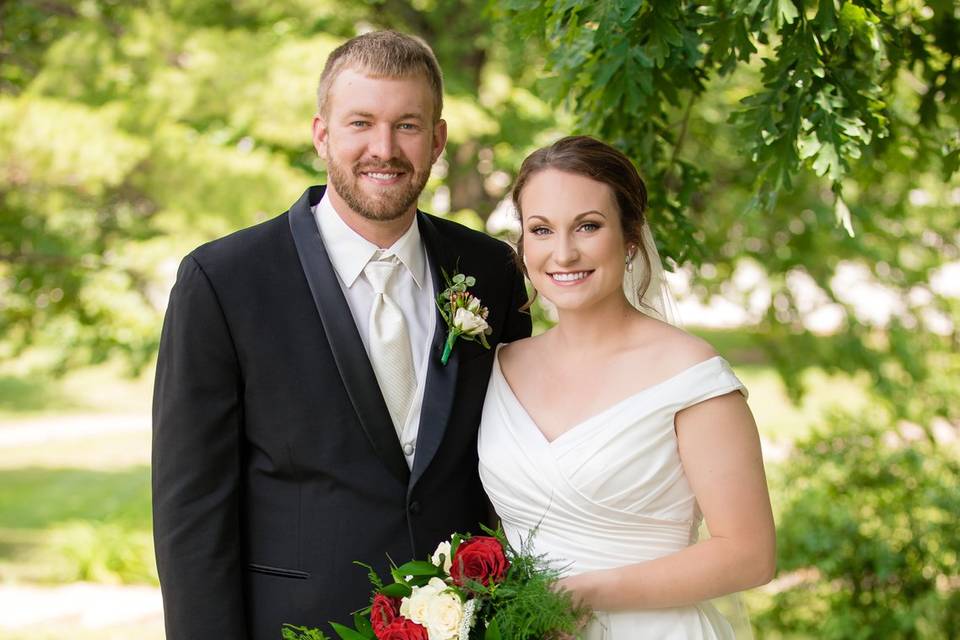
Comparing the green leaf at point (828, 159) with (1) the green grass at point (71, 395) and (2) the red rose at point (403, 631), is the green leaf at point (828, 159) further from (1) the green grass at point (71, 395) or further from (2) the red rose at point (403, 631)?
(1) the green grass at point (71, 395)

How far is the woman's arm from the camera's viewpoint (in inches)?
104

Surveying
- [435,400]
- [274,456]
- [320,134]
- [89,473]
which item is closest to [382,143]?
[320,134]

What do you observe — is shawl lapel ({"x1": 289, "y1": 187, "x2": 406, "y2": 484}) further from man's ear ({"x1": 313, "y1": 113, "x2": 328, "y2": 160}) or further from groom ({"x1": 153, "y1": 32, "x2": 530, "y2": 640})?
man's ear ({"x1": 313, "y1": 113, "x2": 328, "y2": 160})

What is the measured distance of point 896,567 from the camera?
6406mm

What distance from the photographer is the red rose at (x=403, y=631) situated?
7.71 feet

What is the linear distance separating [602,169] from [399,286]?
26.3 inches

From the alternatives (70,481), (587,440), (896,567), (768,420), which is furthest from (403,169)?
(768,420)

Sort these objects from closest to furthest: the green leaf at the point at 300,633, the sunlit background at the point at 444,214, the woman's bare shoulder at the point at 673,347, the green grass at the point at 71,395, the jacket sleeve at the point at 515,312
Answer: the green leaf at the point at 300,633 → the woman's bare shoulder at the point at 673,347 → the jacket sleeve at the point at 515,312 → the sunlit background at the point at 444,214 → the green grass at the point at 71,395

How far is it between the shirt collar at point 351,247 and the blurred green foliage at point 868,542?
4.35 metres

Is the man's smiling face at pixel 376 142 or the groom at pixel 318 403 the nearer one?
the groom at pixel 318 403

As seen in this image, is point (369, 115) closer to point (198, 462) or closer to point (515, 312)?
point (515, 312)

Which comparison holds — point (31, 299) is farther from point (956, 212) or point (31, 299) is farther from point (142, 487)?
point (956, 212)

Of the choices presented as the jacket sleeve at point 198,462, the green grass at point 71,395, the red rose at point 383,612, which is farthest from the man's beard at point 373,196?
the green grass at point 71,395

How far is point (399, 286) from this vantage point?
309 centimetres
